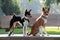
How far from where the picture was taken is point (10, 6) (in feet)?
21.6

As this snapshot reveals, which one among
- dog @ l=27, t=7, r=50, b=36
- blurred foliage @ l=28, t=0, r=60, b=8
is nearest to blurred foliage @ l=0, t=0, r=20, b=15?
blurred foliage @ l=28, t=0, r=60, b=8

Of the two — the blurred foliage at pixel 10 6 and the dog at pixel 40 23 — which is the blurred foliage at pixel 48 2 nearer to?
the blurred foliage at pixel 10 6

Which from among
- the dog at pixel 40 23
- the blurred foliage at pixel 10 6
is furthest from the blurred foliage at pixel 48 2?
the dog at pixel 40 23

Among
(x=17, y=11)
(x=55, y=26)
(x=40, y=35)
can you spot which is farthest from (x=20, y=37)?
(x=17, y=11)

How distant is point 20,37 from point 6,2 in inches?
178

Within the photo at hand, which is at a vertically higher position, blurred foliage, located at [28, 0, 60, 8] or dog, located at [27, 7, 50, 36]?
dog, located at [27, 7, 50, 36]

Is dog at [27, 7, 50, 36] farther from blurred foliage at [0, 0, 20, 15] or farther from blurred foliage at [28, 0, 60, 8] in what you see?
blurred foliage at [28, 0, 60, 8]

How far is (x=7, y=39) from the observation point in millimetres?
2377

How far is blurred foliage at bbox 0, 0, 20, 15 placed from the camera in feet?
21.2

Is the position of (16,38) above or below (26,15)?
below

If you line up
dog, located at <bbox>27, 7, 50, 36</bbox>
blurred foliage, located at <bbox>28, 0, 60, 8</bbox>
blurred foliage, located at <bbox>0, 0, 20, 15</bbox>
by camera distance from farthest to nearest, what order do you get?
1. blurred foliage, located at <bbox>28, 0, 60, 8</bbox>
2. blurred foliage, located at <bbox>0, 0, 20, 15</bbox>
3. dog, located at <bbox>27, 7, 50, 36</bbox>

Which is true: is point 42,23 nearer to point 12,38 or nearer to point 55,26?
point 12,38

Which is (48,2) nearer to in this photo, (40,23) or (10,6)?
Result: (10,6)

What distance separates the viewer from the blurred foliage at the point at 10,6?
21.2 ft
